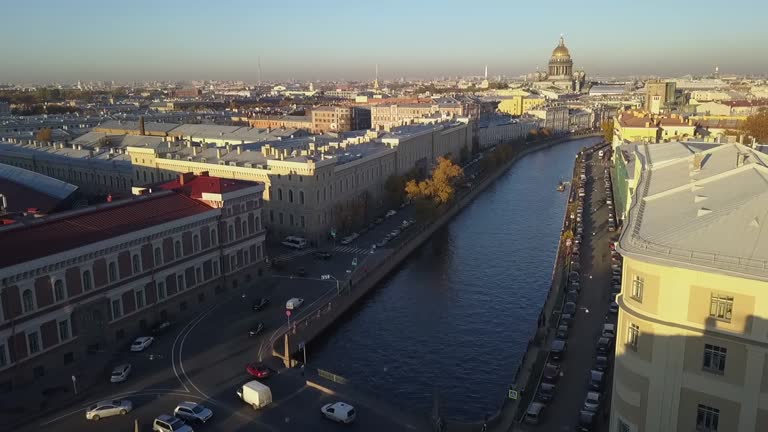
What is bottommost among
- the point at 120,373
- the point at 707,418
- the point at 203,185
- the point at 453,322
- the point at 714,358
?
the point at 453,322

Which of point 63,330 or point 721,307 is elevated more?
point 721,307

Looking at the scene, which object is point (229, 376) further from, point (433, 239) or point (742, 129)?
point (742, 129)

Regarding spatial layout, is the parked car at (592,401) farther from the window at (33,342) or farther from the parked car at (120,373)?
the window at (33,342)

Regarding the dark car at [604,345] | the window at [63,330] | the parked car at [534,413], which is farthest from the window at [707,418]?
the window at [63,330]

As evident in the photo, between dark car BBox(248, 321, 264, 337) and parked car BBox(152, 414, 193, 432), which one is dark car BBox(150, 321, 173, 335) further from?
parked car BBox(152, 414, 193, 432)

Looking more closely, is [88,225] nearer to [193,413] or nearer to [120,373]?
[120,373]

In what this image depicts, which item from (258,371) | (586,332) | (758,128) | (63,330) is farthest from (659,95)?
(63,330)


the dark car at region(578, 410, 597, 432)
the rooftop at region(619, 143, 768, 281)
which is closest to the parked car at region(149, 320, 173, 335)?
the dark car at region(578, 410, 597, 432)

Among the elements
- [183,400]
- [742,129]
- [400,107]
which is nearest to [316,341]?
[183,400]
